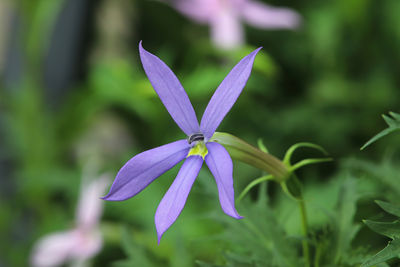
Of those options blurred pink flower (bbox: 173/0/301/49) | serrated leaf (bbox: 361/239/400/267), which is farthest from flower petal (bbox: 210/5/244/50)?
serrated leaf (bbox: 361/239/400/267)

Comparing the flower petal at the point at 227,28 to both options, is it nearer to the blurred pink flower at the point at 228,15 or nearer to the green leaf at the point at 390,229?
the blurred pink flower at the point at 228,15

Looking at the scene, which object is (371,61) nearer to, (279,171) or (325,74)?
(325,74)

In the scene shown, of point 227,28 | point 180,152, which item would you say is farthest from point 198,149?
point 227,28

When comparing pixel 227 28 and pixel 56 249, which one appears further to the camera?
pixel 227 28

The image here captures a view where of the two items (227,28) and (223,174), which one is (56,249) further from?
(223,174)

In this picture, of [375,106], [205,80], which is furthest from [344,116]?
[205,80]

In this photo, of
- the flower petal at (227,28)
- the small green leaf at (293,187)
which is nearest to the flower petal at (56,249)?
the flower petal at (227,28)
